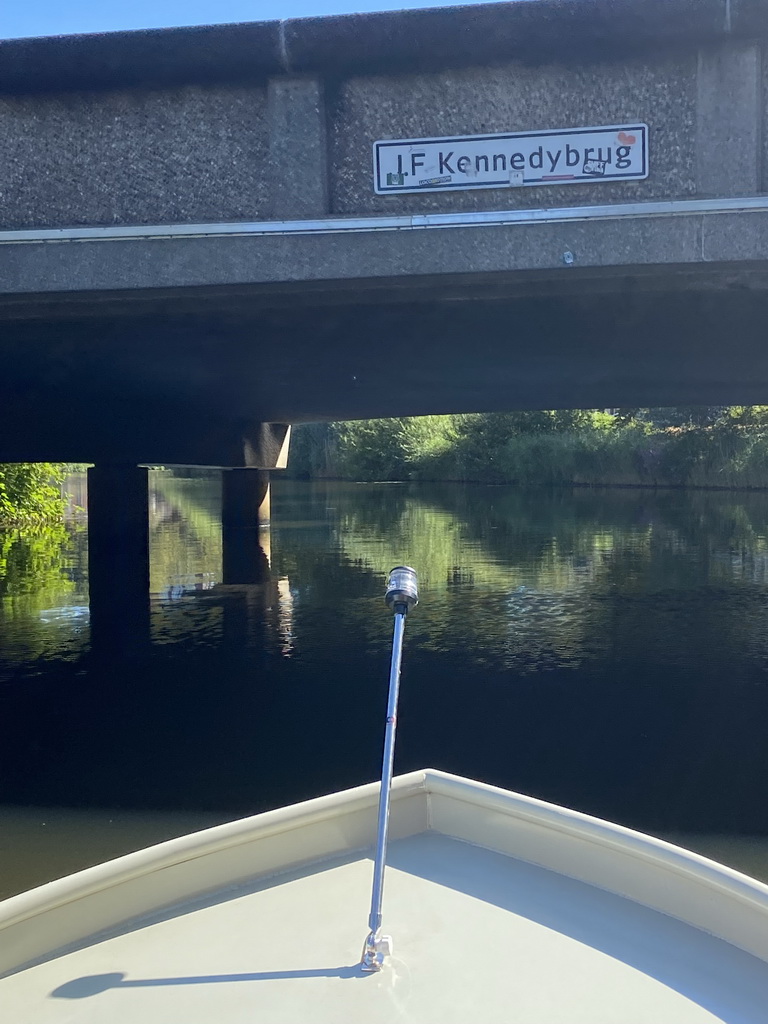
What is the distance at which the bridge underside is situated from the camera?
20.7ft

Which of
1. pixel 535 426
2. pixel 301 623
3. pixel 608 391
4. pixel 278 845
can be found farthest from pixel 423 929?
pixel 535 426

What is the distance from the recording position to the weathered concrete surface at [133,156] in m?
6.00

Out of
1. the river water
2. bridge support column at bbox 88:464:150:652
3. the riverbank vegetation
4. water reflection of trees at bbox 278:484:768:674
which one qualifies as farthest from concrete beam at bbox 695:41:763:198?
the riverbank vegetation

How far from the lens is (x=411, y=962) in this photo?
2.59 metres

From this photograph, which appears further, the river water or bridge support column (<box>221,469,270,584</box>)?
bridge support column (<box>221,469,270,584</box>)

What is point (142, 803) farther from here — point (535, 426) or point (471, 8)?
point (535, 426)

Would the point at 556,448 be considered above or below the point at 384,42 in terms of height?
below

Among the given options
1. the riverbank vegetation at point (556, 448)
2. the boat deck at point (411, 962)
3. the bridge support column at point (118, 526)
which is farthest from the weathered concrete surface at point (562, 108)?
the riverbank vegetation at point (556, 448)

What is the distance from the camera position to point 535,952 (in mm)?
2670

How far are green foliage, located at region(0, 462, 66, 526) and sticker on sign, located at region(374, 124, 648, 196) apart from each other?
63.8 feet

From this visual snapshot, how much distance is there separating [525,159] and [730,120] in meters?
1.15

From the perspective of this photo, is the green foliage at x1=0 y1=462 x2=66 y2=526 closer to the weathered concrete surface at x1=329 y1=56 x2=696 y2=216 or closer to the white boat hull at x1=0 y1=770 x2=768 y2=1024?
the weathered concrete surface at x1=329 y1=56 x2=696 y2=216

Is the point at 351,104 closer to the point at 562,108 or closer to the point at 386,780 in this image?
the point at 562,108

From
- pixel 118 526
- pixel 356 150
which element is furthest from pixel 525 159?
pixel 118 526
